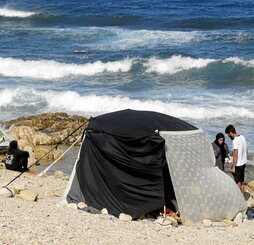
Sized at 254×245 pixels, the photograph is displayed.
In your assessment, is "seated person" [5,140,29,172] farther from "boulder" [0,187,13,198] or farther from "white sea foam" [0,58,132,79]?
"white sea foam" [0,58,132,79]

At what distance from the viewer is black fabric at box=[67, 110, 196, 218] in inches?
405

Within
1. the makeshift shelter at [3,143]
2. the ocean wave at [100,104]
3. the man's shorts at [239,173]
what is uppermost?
the man's shorts at [239,173]

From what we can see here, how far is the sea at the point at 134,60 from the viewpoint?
21.7 metres

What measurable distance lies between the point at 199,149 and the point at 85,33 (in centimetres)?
2902

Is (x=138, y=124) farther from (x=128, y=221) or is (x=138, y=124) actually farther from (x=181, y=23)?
(x=181, y=23)

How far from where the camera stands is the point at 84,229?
9211 millimetres

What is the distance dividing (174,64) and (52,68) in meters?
5.63

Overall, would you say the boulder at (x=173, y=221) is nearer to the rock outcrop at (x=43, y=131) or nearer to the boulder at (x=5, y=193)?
the boulder at (x=5, y=193)

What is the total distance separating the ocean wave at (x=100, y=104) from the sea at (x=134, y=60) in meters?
0.03

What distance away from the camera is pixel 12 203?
1055 centimetres

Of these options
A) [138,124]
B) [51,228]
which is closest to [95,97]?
[138,124]

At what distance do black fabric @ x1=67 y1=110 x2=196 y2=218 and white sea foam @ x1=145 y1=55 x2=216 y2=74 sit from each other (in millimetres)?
17878

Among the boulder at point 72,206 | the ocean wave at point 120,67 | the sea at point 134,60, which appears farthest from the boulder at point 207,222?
the ocean wave at point 120,67

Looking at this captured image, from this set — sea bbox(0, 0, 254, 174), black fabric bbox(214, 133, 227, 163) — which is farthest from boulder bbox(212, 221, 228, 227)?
sea bbox(0, 0, 254, 174)
